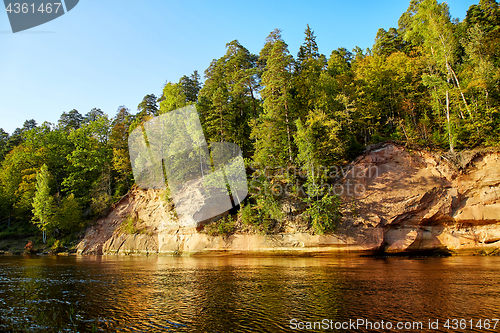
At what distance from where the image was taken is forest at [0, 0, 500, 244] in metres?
29.4

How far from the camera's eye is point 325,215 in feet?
87.0

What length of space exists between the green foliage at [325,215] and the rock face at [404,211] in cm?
99

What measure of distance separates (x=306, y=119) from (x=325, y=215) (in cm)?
1354

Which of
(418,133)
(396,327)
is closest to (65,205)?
(396,327)

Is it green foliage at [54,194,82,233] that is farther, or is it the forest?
green foliage at [54,194,82,233]

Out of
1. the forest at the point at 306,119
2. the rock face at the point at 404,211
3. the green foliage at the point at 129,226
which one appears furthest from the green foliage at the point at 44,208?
the rock face at the point at 404,211

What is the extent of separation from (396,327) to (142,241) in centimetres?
3611

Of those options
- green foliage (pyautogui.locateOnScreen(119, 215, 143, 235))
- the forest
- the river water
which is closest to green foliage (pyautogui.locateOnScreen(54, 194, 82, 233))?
the forest

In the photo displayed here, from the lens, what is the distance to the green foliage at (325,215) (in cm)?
2648

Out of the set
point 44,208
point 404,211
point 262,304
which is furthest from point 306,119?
point 44,208

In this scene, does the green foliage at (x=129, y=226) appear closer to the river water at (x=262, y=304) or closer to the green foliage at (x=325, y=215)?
the river water at (x=262, y=304)

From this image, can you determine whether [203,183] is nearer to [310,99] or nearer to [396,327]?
[310,99]

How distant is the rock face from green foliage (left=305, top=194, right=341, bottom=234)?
3.25ft

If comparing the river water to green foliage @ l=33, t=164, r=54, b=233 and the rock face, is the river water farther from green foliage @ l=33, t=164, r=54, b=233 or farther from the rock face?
green foliage @ l=33, t=164, r=54, b=233
